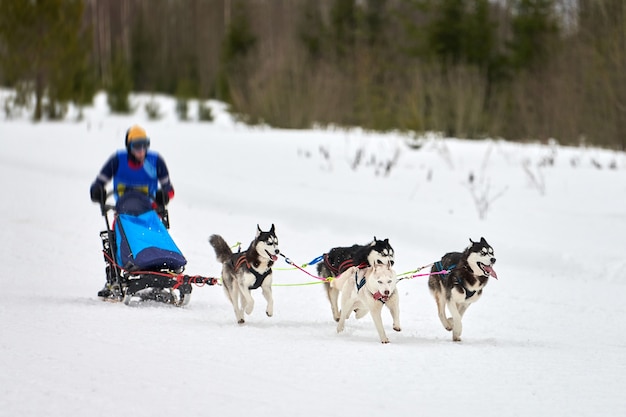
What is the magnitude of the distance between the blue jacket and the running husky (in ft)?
6.48

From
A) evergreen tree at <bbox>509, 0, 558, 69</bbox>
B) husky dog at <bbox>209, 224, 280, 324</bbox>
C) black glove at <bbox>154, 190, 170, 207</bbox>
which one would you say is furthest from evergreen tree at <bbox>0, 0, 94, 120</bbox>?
husky dog at <bbox>209, 224, 280, 324</bbox>

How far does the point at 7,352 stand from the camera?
20.1ft

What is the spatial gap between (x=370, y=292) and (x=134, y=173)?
3120 mm

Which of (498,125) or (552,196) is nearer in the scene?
(552,196)

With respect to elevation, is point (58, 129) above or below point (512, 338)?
above

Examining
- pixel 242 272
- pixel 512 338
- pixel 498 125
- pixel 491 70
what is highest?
pixel 491 70

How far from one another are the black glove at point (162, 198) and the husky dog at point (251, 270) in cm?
122

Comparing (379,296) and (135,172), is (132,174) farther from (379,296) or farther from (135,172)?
(379,296)

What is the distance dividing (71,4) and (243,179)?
1289 centimetres

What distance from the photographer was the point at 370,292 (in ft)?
22.0

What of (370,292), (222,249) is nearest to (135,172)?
(222,249)

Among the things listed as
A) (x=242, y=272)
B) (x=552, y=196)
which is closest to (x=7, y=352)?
(x=242, y=272)

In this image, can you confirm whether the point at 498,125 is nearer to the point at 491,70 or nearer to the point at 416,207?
the point at 491,70

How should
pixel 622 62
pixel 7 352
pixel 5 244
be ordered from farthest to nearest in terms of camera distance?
1. pixel 622 62
2. pixel 5 244
3. pixel 7 352
